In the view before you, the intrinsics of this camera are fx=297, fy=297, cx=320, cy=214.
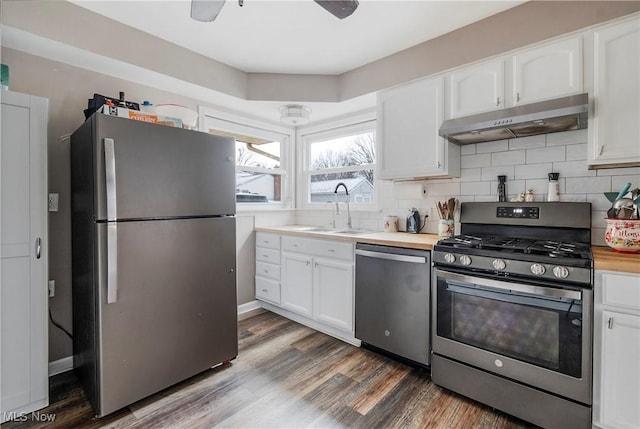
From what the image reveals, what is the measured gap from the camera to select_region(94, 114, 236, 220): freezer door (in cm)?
161

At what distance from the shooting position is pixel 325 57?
265cm

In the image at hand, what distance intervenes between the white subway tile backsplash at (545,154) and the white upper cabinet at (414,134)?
49 centimetres

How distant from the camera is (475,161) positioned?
7.93 ft

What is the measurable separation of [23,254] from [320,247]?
1956 millimetres

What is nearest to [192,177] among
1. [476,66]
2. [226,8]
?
[226,8]

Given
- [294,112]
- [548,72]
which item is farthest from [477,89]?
[294,112]

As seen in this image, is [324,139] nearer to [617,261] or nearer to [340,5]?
[340,5]

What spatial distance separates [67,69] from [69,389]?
7.25 feet

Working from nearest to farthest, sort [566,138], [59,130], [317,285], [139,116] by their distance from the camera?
1. [139,116]
2. [566,138]
3. [59,130]
4. [317,285]

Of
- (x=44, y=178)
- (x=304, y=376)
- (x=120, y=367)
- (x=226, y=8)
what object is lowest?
(x=304, y=376)

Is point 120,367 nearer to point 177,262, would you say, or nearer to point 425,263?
point 177,262

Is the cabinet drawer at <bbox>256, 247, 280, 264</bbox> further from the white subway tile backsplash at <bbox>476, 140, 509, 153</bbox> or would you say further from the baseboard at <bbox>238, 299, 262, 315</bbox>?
the white subway tile backsplash at <bbox>476, 140, 509, 153</bbox>

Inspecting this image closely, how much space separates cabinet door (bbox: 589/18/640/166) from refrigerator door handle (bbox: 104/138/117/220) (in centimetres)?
273

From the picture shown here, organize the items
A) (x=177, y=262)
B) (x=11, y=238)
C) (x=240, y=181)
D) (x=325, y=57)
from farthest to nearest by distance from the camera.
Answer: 1. (x=240, y=181)
2. (x=325, y=57)
3. (x=177, y=262)
4. (x=11, y=238)
